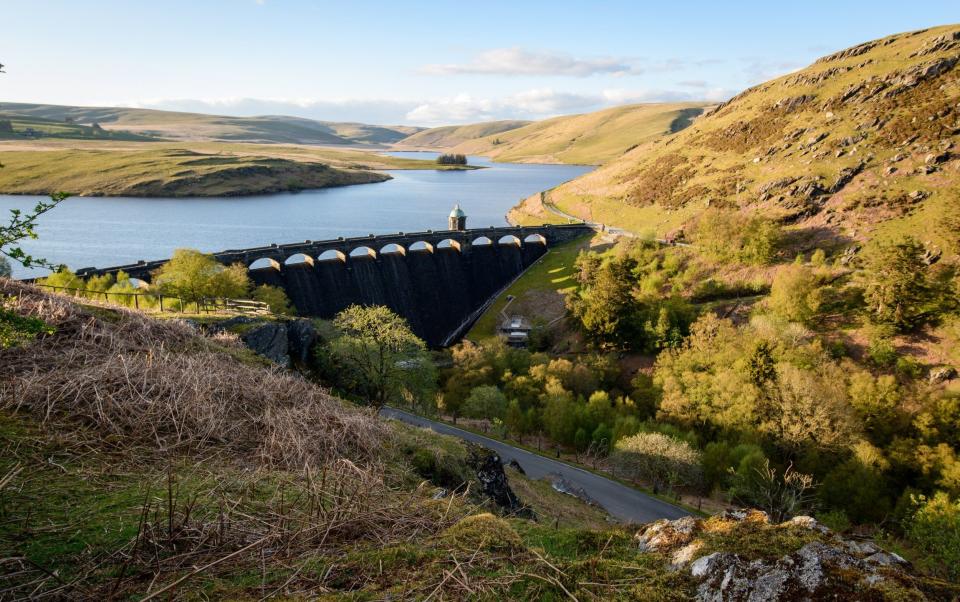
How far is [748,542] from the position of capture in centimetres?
629

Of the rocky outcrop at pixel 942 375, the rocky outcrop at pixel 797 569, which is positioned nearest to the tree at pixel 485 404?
the rocky outcrop at pixel 797 569

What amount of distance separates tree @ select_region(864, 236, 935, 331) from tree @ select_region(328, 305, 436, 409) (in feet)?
146

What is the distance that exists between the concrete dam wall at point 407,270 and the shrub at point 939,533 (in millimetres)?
57111

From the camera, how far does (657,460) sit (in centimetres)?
3544

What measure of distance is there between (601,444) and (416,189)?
167 metres

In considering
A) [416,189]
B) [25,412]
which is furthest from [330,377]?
[416,189]

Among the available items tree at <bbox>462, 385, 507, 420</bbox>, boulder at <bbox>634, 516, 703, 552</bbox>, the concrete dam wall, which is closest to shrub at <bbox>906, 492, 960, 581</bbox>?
boulder at <bbox>634, 516, 703, 552</bbox>

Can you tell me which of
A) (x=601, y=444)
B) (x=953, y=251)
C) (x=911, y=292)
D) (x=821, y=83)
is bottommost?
(x=601, y=444)

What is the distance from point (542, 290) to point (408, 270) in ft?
68.6

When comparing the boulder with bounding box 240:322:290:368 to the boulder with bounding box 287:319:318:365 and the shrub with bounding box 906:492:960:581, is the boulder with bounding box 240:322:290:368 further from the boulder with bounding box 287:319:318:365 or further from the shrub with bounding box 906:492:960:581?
the shrub with bounding box 906:492:960:581

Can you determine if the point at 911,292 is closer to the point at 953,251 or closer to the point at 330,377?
the point at 953,251

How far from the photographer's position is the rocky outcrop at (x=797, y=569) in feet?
17.6

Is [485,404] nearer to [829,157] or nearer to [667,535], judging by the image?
[667,535]

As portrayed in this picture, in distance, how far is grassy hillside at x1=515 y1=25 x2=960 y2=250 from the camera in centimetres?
7300
